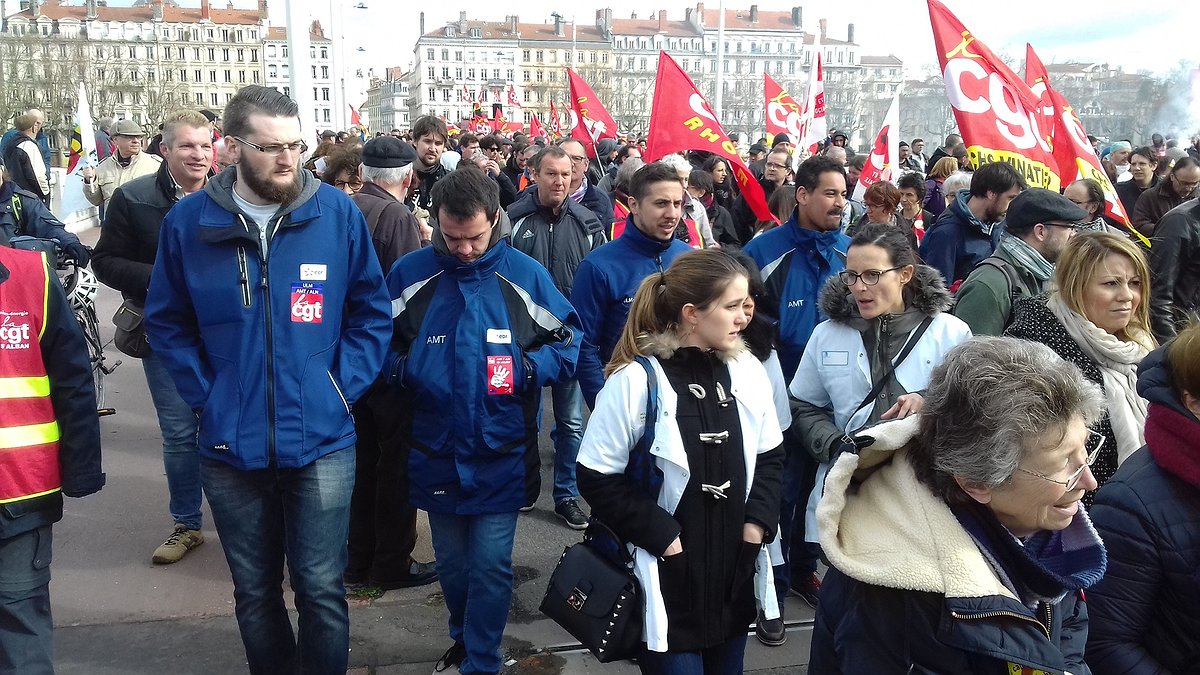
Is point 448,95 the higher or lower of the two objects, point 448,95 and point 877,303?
the higher

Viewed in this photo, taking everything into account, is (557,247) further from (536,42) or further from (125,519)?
(536,42)

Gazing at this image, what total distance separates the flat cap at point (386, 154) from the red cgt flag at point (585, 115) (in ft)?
16.5

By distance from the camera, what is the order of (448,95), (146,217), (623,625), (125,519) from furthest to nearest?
1. (448,95)
2. (125,519)
3. (146,217)
4. (623,625)

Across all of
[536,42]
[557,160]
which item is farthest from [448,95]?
[557,160]

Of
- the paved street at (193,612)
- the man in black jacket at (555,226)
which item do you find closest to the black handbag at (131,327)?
the paved street at (193,612)

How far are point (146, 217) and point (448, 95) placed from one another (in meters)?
132

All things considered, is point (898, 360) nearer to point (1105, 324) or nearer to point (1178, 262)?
point (1105, 324)

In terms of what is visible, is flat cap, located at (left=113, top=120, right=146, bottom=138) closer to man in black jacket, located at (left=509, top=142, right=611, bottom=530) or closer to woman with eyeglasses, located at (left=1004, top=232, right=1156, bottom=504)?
man in black jacket, located at (left=509, top=142, right=611, bottom=530)

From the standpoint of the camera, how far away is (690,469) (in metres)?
2.76

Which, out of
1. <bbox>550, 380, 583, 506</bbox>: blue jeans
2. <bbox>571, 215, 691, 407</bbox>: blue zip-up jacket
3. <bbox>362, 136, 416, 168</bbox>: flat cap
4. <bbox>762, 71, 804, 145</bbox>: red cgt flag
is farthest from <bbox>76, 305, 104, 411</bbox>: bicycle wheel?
<bbox>762, 71, 804, 145</bbox>: red cgt flag

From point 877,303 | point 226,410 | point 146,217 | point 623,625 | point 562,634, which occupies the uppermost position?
point 146,217

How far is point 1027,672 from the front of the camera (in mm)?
1715

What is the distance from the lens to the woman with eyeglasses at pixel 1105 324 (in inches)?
123

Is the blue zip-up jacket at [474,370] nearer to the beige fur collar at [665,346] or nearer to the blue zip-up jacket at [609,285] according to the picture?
the beige fur collar at [665,346]
